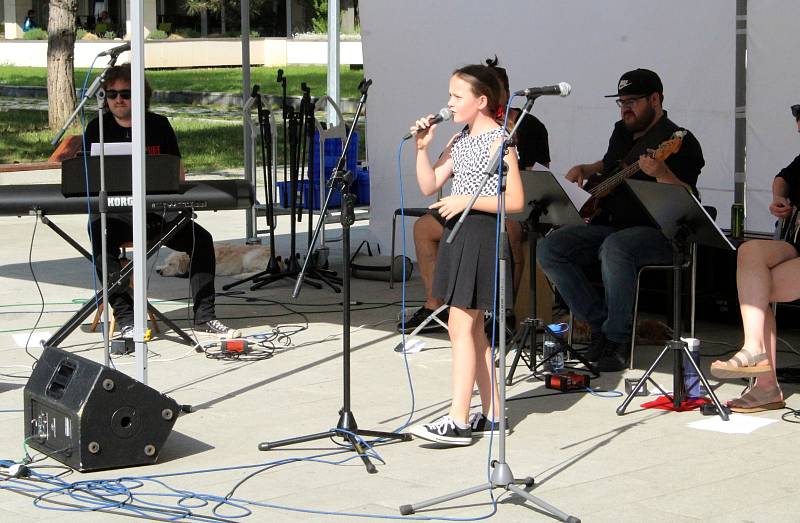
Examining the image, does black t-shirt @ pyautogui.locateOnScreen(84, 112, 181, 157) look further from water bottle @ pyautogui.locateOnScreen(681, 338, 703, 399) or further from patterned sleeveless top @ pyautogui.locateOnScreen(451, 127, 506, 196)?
water bottle @ pyautogui.locateOnScreen(681, 338, 703, 399)

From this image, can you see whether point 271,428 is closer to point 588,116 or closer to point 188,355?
point 188,355

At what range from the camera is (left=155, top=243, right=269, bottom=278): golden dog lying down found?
A: 371 inches

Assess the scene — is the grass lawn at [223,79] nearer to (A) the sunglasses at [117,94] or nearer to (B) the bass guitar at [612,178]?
(A) the sunglasses at [117,94]

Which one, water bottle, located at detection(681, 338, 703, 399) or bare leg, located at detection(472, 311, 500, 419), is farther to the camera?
water bottle, located at detection(681, 338, 703, 399)

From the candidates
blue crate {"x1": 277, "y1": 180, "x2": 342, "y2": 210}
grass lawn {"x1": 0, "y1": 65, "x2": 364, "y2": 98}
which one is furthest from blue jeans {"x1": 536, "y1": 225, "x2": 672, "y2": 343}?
grass lawn {"x1": 0, "y1": 65, "x2": 364, "y2": 98}

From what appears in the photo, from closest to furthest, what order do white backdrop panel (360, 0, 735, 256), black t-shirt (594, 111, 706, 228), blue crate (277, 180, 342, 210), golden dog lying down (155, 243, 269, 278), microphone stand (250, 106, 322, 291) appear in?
black t-shirt (594, 111, 706, 228), white backdrop panel (360, 0, 735, 256), microphone stand (250, 106, 322, 291), golden dog lying down (155, 243, 269, 278), blue crate (277, 180, 342, 210)

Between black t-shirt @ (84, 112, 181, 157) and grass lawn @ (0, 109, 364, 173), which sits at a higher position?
black t-shirt @ (84, 112, 181, 157)

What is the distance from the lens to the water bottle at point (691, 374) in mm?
5789

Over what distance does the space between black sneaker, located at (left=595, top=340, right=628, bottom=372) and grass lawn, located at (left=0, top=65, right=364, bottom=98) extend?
1993cm

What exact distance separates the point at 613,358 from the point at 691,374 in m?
0.84

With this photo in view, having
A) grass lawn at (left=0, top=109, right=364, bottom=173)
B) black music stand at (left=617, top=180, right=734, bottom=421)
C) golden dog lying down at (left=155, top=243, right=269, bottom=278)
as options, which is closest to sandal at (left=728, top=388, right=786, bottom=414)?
black music stand at (left=617, top=180, right=734, bottom=421)

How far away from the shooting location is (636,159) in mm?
6750

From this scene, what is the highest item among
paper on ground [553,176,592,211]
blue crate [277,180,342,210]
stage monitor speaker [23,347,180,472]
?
paper on ground [553,176,592,211]

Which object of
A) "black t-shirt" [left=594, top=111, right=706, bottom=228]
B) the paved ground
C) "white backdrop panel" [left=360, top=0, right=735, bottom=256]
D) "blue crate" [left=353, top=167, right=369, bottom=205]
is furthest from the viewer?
"blue crate" [left=353, top=167, right=369, bottom=205]
